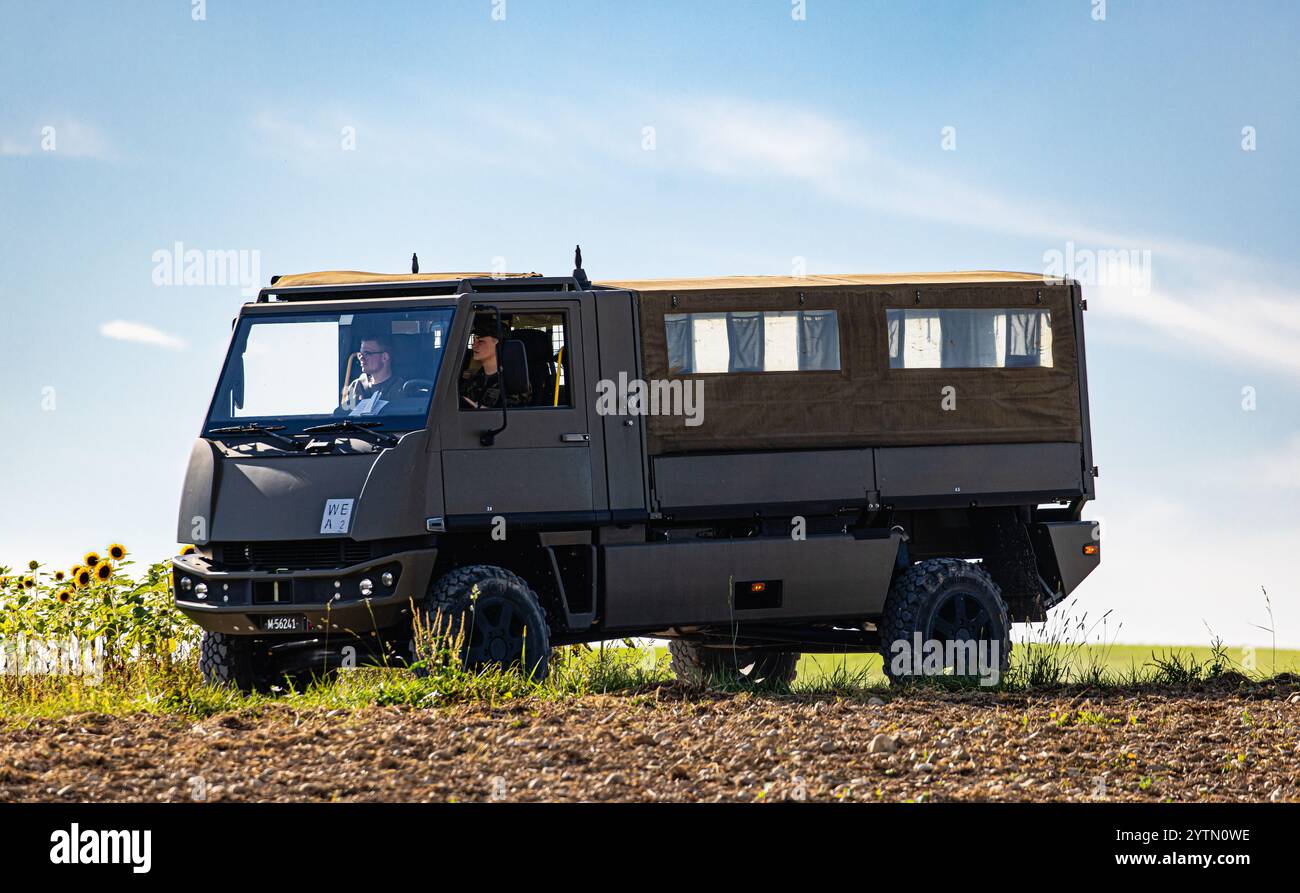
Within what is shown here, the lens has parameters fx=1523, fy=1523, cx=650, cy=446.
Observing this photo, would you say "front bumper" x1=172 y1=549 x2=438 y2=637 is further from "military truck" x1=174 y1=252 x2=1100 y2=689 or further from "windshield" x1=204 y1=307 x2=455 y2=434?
"windshield" x1=204 y1=307 x2=455 y2=434

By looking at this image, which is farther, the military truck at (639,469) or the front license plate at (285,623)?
the military truck at (639,469)

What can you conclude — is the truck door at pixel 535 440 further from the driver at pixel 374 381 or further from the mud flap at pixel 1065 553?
the mud flap at pixel 1065 553

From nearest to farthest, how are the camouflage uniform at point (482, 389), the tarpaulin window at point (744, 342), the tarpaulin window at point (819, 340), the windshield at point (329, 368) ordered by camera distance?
the windshield at point (329, 368) → the camouflage uniform at point (482, 389) → the tarpaulin window at point (744, 342) → the tarpaulin window at point (819, 340)

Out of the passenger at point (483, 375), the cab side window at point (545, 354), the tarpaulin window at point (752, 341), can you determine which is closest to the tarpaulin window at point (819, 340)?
the tarpaulin window at point (752, 341)

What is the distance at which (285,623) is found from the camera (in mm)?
10938

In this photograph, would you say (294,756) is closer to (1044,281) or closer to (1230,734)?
(1230,734)

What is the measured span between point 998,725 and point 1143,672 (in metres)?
4.29

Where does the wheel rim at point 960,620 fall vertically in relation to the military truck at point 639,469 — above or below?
below

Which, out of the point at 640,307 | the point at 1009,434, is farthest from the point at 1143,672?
the point at 640,307

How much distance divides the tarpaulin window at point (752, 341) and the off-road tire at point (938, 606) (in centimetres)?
198

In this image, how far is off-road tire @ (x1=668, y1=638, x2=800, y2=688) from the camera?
15047 mm

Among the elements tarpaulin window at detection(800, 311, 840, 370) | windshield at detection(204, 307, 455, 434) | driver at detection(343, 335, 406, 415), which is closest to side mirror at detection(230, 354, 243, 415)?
windshield at detection(204, 307, 455, 434)

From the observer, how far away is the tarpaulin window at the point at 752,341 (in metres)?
12.2
